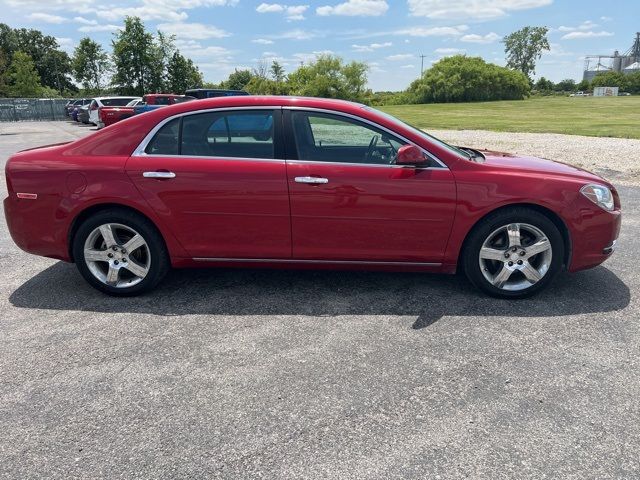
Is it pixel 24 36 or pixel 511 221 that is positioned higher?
pixel 24 36

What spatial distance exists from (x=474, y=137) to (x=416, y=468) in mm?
18222

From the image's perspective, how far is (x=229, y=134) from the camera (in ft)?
13.3

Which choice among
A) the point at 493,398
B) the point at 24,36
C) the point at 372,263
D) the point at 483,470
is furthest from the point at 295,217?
the point at 24,36

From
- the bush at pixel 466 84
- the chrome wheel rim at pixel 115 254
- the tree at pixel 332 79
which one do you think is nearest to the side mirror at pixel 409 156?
the chrome wheel rim at pixel 115 254

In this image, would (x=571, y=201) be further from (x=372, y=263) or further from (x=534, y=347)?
(x=372, y=263)

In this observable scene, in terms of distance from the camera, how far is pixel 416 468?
2270 millimetres

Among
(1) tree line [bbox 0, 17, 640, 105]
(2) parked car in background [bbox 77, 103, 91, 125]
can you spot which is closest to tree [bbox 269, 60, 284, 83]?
(1) tree line [bbox 0, 17, 640, 105]

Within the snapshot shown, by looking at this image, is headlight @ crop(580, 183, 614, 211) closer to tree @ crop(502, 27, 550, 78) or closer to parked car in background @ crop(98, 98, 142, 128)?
parked car in background @ crop(98, 98, 142, 128)

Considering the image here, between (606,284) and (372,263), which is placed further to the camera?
(606,284)

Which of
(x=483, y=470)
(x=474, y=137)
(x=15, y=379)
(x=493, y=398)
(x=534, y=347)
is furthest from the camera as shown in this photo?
(x=474, y=137)

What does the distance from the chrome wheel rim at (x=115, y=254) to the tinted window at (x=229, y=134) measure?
0.84 m

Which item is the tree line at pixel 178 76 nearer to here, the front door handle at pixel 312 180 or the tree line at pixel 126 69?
the tree line at pixel 126 69

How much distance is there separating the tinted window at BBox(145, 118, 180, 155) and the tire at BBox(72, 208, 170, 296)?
54 cm

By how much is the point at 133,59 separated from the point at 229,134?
163 ft
